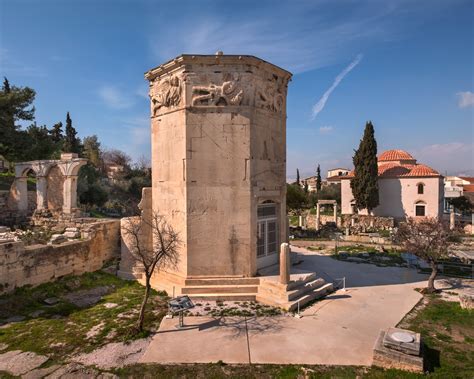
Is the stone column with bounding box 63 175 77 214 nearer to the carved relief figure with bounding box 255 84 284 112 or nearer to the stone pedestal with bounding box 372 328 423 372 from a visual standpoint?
the carved relief figure with bounding box 255 84 284 112

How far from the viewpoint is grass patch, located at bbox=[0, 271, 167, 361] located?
6.99 m

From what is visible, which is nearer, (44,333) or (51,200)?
(44,333)

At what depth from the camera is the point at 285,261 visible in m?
9.60

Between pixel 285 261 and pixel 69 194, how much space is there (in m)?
19.0

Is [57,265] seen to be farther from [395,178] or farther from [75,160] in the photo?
[395,178]

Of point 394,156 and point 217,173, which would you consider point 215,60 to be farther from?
point 394,156

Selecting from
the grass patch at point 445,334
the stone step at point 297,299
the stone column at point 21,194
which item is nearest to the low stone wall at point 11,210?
the stone column at point 21,194

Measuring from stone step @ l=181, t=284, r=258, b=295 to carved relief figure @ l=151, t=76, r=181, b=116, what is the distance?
6.87 m

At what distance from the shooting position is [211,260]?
1055cm

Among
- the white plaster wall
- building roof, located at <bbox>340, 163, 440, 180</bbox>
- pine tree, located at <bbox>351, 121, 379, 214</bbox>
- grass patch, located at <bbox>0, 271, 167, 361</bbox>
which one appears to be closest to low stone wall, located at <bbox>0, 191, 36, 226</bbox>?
grass patch, located at <bbox>0, 271, 167, 361</bbox>

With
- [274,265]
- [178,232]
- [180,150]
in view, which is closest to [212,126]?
[180,150]

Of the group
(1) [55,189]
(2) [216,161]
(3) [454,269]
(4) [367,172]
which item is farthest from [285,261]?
(4) [367,172]

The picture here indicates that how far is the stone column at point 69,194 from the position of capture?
71.4ft

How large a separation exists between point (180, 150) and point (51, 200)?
61.2 ft
